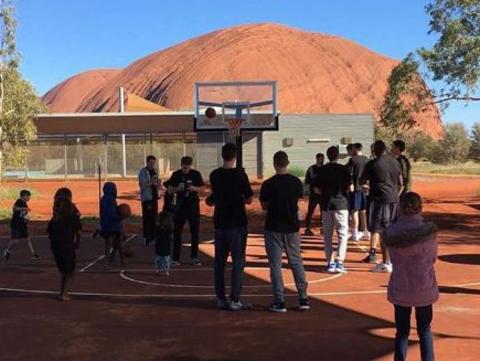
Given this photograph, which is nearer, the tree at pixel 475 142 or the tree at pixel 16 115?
the tree at pixel 16 115

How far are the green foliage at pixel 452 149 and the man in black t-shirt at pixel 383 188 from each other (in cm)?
6693

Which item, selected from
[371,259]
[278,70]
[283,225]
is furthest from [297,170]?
[278,70]

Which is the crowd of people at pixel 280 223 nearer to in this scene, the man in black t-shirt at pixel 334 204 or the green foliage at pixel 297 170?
the man in black t-shirt at pixel 334 204

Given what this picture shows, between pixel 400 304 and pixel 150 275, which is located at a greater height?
pixel 400 304

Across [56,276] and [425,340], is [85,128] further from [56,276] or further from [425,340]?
[425,340]

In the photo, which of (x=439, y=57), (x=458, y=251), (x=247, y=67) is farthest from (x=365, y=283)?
(x=247, y=67)

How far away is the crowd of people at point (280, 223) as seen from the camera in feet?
17.6

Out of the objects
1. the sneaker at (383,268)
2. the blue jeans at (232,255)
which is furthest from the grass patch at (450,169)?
the blue jeans at (232,255)

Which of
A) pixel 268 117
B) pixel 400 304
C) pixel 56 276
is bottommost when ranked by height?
pixel 56 276

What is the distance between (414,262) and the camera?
5.35m

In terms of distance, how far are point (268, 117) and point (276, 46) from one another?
379 ft

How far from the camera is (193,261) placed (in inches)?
457

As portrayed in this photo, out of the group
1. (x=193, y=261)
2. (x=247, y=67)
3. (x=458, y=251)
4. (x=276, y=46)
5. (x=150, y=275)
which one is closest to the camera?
(x=150, y=275)

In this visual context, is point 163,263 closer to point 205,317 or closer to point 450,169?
point 205,317
